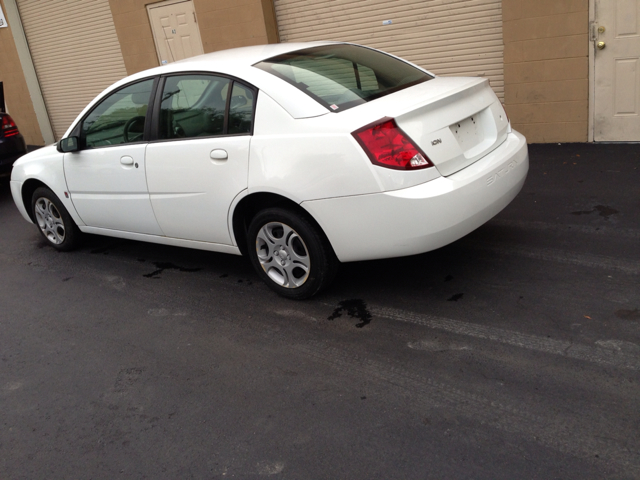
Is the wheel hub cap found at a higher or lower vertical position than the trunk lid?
Result: lower

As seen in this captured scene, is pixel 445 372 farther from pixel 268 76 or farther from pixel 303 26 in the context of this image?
pixel 303 26

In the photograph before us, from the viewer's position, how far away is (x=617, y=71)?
6.96 m

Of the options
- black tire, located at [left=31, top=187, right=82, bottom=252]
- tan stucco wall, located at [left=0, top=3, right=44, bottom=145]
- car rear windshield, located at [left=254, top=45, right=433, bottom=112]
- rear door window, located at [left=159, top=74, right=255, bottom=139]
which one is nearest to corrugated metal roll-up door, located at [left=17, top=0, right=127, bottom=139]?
tan stucco wall, located at [left=0, top=3, right=44, bottom=145]

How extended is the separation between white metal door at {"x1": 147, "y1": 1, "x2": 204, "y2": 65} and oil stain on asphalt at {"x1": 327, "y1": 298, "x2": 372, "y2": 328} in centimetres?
772

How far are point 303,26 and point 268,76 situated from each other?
5874 mm

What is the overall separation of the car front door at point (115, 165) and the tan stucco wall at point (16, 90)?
10313 mm

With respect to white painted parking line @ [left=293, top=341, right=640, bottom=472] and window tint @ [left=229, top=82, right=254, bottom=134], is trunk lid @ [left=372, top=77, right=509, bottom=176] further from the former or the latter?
white painted parking line @ [left=293, top=341, right=640, bottom=472]

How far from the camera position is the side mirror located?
517cm

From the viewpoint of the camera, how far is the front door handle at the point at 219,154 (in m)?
4.12

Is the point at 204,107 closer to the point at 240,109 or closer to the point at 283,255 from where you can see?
the point at 240,109

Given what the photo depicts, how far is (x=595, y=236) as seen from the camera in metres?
4.65

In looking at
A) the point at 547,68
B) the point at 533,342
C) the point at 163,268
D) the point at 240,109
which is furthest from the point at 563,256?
the point at 547,68

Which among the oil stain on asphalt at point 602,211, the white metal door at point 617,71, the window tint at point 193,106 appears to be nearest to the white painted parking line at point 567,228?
the oil stain on asphalt at point 602,211

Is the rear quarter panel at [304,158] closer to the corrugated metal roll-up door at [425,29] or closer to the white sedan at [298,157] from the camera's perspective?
the white sedan at [298,157]
